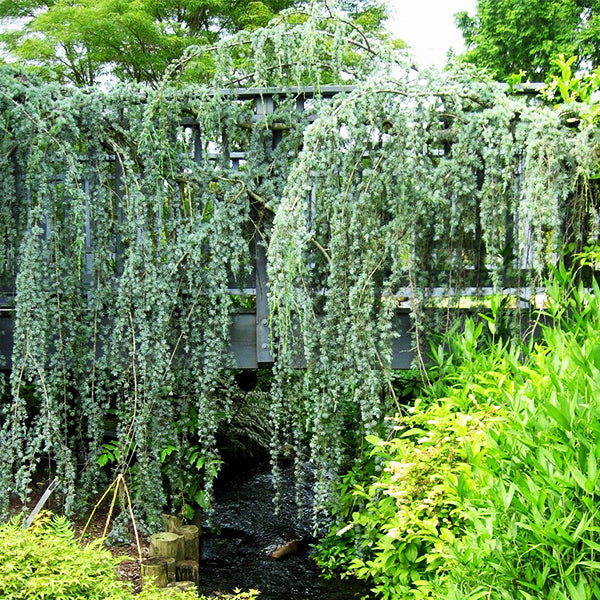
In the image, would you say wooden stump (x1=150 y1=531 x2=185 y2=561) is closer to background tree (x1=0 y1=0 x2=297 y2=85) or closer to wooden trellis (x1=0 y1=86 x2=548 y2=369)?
wooden trellis (x1=0 y1=86 x2=548 y2=369)

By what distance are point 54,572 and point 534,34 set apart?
53.5ft

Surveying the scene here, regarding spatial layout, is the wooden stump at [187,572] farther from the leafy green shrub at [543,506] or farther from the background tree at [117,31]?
the background tree at [117,31]

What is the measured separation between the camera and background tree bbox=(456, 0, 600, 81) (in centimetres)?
1482

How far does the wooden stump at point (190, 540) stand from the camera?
164 inches

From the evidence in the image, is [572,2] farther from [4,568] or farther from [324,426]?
[4,568]

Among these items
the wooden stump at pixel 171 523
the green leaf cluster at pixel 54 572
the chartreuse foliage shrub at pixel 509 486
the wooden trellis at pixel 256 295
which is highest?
the wooden trellis at pixel 256 295

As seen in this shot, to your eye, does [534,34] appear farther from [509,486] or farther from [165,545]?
[509,486]

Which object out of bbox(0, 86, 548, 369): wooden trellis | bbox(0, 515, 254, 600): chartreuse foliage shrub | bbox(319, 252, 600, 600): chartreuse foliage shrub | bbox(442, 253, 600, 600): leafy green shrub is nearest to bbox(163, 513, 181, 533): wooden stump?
bbox(0, 86, 548, 369): wooden trellis

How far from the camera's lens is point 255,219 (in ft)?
14.0

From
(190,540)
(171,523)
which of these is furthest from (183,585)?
(171,523)

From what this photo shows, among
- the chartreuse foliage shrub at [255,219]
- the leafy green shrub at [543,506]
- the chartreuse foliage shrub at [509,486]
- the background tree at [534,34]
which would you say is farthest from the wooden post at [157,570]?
the background tree at [534,34]

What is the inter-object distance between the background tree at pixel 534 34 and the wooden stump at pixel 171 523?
44.0 feet

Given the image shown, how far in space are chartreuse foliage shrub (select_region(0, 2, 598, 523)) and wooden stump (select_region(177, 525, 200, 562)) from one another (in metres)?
0.19

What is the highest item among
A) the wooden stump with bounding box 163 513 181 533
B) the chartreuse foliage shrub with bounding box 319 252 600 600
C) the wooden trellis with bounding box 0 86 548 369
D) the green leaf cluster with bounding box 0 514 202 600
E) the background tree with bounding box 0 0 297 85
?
the background tree with bounding box 0 0 297 85
